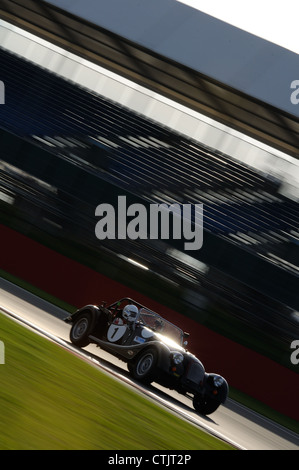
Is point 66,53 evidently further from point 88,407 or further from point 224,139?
point 88,407

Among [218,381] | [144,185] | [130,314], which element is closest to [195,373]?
[218,381]

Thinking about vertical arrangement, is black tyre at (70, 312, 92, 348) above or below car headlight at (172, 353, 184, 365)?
below

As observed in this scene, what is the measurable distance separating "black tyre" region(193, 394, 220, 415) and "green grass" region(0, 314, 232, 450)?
2208 mm

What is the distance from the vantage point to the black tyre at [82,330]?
37.1 ft

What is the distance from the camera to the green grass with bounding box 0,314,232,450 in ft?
17.2

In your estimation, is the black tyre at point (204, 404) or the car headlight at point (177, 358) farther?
the black tyre at point (204, 404)
